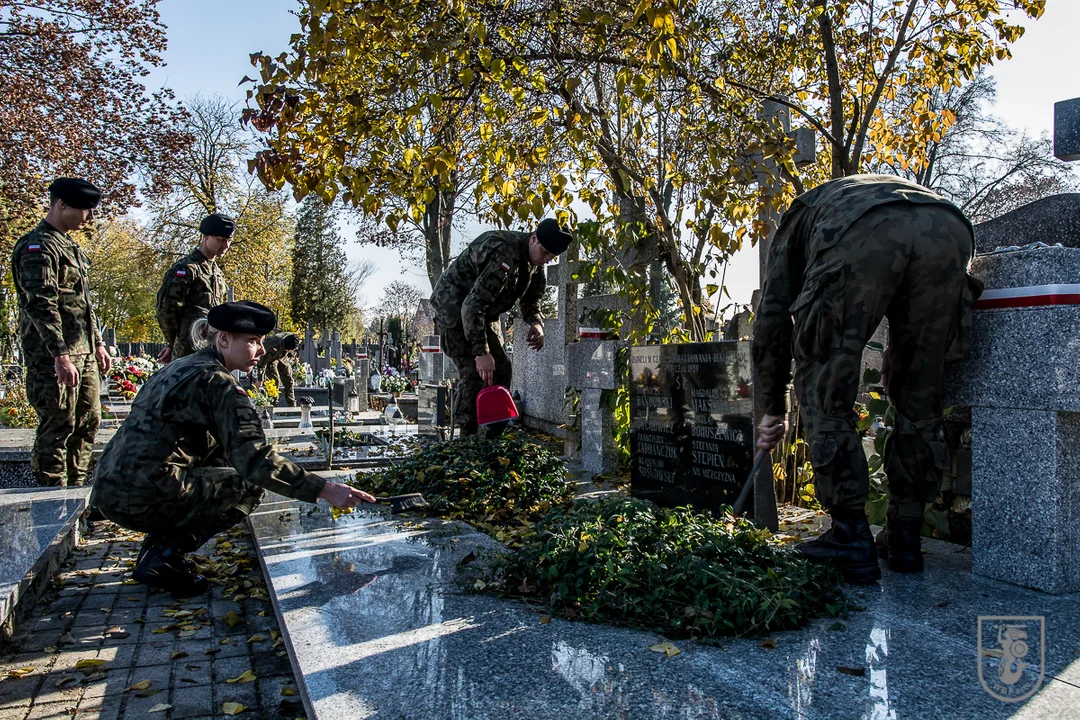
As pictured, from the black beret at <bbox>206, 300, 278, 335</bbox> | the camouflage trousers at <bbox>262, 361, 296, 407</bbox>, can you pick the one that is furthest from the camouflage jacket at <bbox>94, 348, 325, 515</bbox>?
the camouflage trousers at <bbox>262, 361, 296, 407</bbox>

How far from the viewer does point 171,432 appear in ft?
12.5

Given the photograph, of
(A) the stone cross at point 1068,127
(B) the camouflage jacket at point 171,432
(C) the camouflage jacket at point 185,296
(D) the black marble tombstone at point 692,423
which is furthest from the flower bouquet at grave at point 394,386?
(A) the stone cross at point 1068,127

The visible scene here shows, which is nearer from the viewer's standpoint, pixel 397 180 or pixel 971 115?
pixel 397 180

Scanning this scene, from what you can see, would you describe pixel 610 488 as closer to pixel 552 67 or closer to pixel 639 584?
pixel 639 584

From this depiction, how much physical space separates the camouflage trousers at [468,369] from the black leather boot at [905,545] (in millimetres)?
3629

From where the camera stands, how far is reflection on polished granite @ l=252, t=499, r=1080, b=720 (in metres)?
2.12

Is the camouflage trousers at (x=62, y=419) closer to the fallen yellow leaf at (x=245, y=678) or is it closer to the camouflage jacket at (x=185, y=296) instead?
the camouflage jacket at (x=185, y=296)

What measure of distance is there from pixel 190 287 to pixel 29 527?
254cm

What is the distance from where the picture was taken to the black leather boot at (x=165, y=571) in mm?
3889

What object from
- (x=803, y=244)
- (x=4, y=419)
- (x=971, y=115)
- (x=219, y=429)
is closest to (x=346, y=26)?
(x=219, y=429)

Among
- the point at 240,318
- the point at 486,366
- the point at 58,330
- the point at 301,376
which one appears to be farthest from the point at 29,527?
the point at 301,376

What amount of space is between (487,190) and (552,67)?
1.65 m

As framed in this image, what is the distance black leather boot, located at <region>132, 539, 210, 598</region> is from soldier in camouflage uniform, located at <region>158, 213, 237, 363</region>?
2.88 m

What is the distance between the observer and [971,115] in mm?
21375
